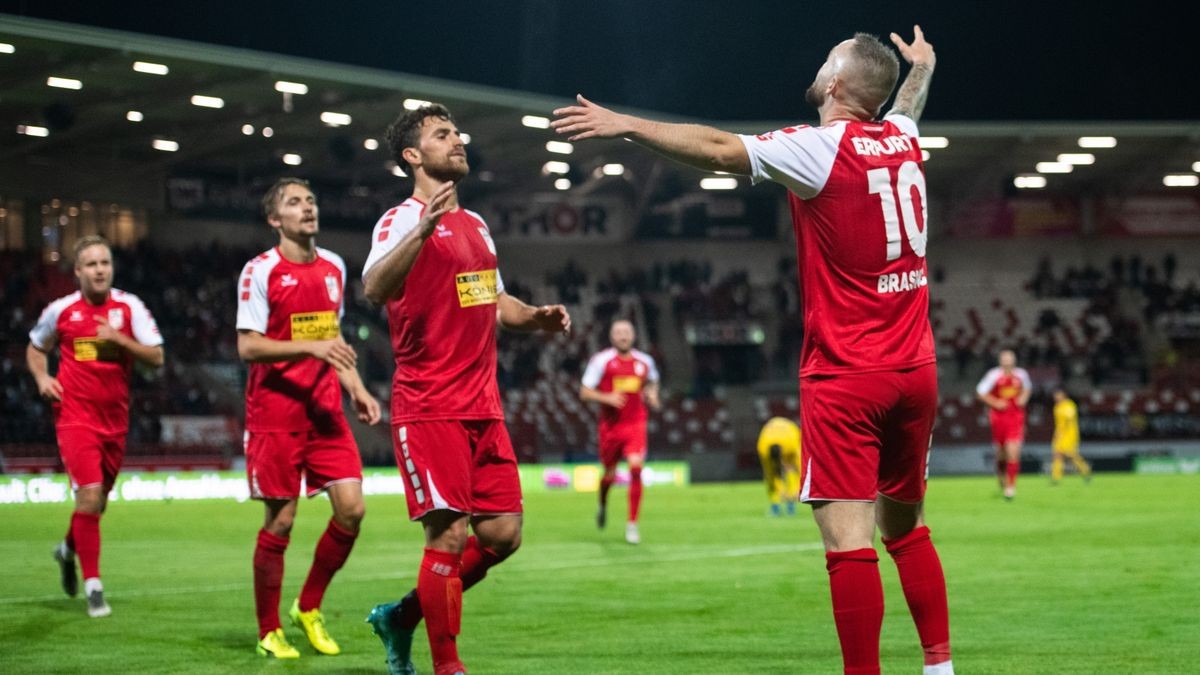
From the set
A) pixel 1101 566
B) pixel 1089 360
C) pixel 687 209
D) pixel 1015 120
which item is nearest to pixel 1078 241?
pixel 1089 360

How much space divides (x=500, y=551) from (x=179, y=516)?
1655 cm

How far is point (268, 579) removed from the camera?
8.10 metres

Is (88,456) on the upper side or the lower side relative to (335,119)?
lower

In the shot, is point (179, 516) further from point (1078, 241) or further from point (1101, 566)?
point (1078, 241)

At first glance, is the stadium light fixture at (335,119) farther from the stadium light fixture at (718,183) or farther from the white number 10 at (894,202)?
the white number 10 at (894,202)

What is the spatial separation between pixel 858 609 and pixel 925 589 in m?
0.58

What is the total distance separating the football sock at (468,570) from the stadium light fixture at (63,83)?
2700cm

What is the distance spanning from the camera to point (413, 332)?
649 cm

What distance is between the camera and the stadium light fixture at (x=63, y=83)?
101 feet

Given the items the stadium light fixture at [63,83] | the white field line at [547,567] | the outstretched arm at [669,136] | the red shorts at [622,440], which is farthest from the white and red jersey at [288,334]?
the stadium light fixture at [63,83]

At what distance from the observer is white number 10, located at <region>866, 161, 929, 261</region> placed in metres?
5.32

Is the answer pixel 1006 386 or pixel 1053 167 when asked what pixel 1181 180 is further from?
pixel 1006 386

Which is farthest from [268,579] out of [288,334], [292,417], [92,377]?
[92,377]

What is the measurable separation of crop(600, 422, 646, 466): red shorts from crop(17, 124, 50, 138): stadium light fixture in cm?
2331
